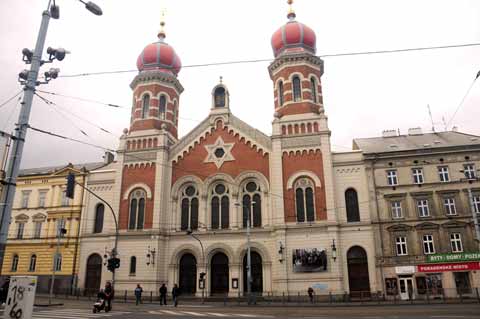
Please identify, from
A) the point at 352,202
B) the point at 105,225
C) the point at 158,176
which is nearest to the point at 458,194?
the point at 352,202

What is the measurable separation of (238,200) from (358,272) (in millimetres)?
12094

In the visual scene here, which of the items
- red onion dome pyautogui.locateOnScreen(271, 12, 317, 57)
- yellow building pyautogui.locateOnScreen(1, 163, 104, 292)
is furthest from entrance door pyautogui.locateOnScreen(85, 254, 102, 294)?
red onion dome pyautogui.locateOnScreen(271, 12, 317, 57)

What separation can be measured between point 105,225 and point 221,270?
41.9 feet

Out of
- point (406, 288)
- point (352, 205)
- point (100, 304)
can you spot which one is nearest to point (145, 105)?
point (352, 205)

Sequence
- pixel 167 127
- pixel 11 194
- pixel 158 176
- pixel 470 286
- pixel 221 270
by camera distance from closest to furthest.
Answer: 1. pixel 11 194
2. pixel 470 286
3. pixel 221 270
4. pixel 158 176
5. pixel 167 127

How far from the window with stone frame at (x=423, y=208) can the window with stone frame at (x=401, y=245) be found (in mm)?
2579

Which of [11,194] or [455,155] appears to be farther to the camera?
[455,155]

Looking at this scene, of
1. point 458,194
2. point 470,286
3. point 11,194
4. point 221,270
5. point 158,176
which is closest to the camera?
point 11,194

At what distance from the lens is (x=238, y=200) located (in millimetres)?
36406

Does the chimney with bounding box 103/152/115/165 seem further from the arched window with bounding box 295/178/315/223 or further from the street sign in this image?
the street sign

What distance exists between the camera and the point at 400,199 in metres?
33.8

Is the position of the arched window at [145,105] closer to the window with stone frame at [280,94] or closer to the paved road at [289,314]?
the window with stone frame at [280,94]

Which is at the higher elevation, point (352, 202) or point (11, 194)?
point (352, 202)

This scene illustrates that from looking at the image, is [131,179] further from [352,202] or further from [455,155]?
[455,155]
